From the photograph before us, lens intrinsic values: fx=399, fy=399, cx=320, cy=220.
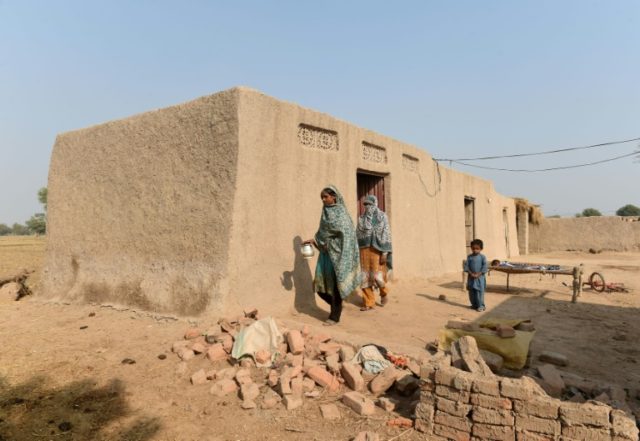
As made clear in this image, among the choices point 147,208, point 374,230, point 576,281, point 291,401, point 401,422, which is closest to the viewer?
point 401,422

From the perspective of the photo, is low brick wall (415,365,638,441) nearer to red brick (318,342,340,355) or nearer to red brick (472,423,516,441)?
red brick (472,423,516,441)

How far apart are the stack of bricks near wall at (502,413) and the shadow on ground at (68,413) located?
1.77 metres

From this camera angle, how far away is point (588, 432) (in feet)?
6.68

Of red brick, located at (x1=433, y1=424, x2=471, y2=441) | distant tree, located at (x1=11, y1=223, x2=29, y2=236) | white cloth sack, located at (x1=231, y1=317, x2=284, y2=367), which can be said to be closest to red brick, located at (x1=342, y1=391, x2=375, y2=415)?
red brick, located at (x1=433, y1=424, x2=471, y2=441)

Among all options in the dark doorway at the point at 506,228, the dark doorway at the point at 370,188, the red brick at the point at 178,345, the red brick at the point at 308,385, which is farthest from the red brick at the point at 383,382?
the dark doorway at the point at 506,228

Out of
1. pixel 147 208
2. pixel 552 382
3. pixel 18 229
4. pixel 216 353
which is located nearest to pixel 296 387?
pixel 216 353

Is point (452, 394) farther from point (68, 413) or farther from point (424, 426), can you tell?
point (68, 413)

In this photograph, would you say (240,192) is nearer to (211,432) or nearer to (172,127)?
(172,127)

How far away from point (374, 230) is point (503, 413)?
335cm

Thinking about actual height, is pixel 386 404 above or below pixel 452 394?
below

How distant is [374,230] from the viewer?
541 cm

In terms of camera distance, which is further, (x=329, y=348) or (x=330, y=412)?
(x=329, y=348)

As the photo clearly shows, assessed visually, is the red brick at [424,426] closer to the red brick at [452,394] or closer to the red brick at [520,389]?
the red brick at [452,394]

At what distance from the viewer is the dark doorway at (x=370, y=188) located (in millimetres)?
7035
